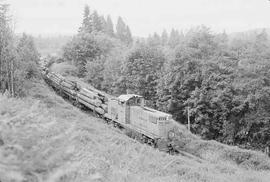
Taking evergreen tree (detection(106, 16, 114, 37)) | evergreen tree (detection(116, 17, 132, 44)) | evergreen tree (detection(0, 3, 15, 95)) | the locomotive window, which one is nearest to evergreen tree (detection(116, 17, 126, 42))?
evergreen tree (detection(116, 17, 132, 44))

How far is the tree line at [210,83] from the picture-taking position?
26.6 m

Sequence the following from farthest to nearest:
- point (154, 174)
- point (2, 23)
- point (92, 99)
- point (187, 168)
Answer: point (92, 99), point (2, 23), point (187, 168), point (154, 174)

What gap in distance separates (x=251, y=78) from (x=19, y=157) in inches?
1020

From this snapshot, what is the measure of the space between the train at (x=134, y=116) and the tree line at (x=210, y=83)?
16.6ft

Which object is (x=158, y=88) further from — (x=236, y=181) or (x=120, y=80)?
(x=236, y=181)

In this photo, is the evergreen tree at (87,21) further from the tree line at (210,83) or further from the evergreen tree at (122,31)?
the tree line at (210,83)

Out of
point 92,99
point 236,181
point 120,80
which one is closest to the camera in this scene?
point 236,181

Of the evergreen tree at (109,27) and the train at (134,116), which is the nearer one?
the train at (134,116)

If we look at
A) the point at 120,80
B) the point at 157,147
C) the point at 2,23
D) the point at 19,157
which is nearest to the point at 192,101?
the point at 157,147

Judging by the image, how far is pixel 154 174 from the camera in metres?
11.1

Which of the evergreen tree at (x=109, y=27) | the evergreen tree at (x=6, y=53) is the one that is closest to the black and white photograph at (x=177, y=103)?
the evergreen tree at (x=6, y=53)

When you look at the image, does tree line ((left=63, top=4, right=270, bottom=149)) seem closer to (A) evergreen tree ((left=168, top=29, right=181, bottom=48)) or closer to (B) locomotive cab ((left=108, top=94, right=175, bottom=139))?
(B) locomotive cab ((left=108, top=94, right=175, bottom=139))

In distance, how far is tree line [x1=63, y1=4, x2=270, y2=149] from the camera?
2661 centimetres

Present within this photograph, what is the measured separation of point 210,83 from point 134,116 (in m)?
8.79
